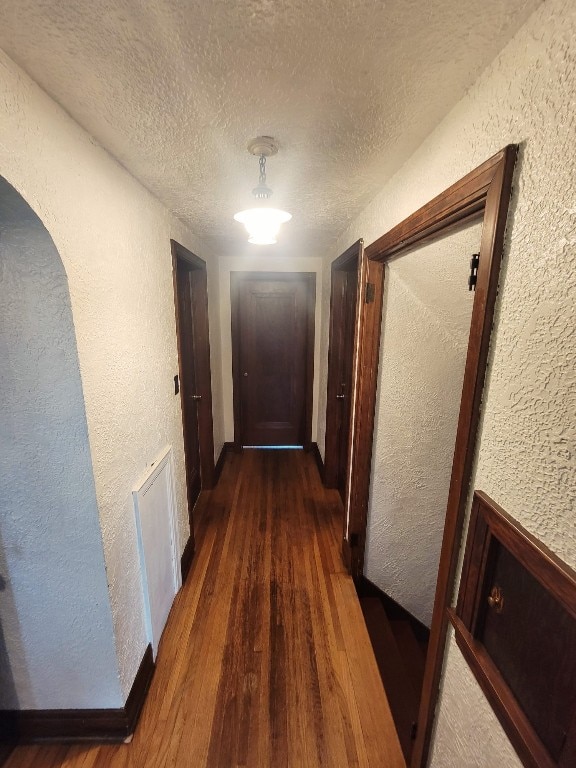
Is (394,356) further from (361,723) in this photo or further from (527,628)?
(361,723)

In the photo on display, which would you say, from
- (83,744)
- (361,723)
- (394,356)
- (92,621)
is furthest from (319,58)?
(83,744)

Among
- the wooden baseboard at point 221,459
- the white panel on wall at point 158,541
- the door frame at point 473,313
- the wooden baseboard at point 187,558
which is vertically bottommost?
the wooden baseboard at point 187,558

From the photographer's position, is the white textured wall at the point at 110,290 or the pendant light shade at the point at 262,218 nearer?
the white textured wall at the point at 110,290

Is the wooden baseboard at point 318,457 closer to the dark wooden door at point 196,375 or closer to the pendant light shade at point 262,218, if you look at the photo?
the dark wooden door at point 196,375

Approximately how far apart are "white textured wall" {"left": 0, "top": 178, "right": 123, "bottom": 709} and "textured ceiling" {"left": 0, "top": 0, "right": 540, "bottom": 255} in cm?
35

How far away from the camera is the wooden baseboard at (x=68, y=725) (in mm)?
1192

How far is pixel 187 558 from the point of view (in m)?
2.02

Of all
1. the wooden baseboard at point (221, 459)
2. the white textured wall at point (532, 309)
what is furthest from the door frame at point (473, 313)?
the wooden baseboard at point (221, 459)

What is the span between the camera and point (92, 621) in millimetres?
1112

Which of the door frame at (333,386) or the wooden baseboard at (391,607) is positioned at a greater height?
the door frame at (333,386)

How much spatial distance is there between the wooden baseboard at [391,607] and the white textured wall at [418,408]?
37mm

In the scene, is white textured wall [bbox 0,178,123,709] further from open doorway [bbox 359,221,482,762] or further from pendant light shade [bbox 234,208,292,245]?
open doorway [bbox 359,221,482,762]

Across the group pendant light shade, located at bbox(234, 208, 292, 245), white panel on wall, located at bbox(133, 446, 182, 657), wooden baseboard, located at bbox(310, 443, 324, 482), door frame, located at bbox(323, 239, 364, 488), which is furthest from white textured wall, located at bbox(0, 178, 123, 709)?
wooden baseboard, located at bbox(310, 443, 324, 482)

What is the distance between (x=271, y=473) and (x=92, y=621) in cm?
216
